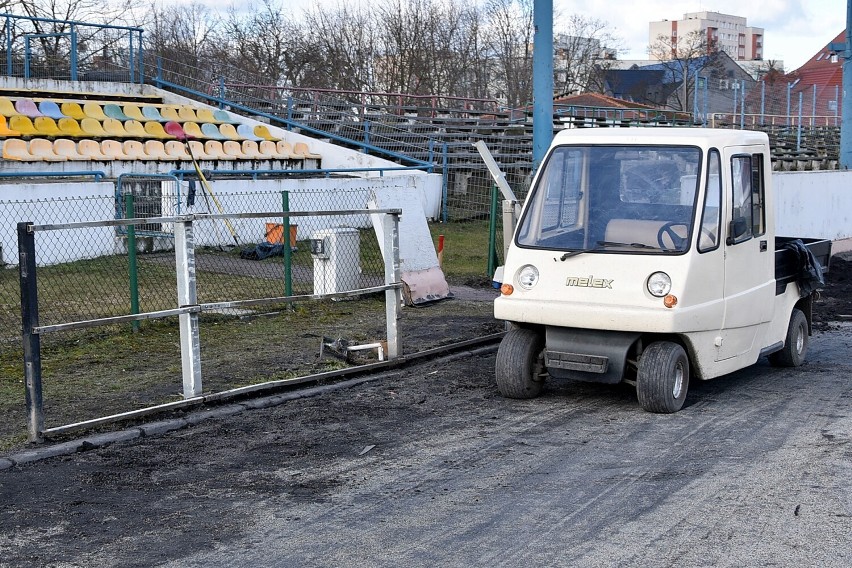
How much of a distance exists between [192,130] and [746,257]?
673 inches

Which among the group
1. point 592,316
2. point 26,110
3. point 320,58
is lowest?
point 592,316

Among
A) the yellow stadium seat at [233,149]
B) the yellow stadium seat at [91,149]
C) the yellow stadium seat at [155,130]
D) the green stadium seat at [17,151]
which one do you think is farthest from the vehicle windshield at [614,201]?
the yellow stadium seat at [155,130]

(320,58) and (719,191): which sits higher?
(320,58)

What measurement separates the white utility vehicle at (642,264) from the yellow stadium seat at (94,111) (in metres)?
16.4

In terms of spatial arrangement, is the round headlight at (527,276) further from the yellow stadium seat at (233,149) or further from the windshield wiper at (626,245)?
A: the yellow stadium seat at (233,149)

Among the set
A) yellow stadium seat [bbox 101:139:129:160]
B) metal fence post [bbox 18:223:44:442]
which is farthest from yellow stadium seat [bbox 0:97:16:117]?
metal fence post [bbox 18:223:44:442]

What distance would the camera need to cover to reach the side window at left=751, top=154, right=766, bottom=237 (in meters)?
8.59

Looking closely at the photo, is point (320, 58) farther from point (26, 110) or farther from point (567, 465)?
point (567, 465)

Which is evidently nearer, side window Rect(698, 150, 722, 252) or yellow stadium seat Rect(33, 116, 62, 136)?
side window Rect(698, 150, 722, 252)

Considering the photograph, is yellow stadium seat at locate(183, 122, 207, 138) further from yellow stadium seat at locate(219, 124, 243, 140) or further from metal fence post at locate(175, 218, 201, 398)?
metal fence post at locate(175, 218, 201, 398)

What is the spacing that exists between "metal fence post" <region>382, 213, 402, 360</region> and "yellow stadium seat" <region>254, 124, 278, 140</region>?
51.8 ft

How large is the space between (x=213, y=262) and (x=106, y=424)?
9088 millimetres

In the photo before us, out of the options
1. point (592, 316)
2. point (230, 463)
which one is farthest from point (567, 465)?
point (230, 463)

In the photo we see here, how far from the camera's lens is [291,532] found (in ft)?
17.4
